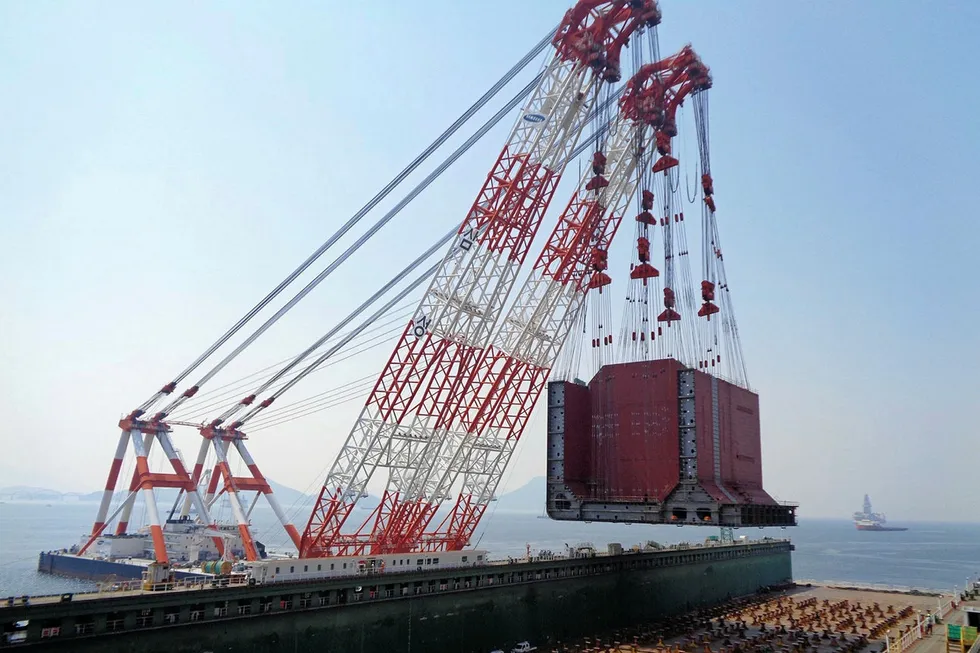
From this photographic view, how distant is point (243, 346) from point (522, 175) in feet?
99.0

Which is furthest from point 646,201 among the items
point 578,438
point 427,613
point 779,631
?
point 779,631

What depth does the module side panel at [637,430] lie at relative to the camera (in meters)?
48.6

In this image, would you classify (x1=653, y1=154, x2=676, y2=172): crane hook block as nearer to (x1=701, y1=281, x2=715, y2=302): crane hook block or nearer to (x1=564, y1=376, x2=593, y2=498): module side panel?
(x1=701, y1=281, x2=715, y2=302): crane hook block

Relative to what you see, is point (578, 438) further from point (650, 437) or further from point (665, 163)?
point (665, 163)

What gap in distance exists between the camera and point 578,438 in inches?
2099

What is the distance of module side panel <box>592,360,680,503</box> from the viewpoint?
1914 inches

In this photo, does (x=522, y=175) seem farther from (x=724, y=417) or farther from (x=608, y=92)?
(x=724, y=417)

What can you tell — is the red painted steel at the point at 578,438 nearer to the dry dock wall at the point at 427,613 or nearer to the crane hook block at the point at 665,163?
the dry dock wall at the point at 427,613

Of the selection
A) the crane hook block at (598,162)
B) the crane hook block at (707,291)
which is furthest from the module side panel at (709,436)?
the crane hook block at (598,162)

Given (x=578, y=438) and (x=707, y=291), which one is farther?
(x=578, y=438)

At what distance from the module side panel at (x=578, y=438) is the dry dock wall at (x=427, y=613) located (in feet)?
25.6

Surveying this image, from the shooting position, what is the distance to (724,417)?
51.0 metres

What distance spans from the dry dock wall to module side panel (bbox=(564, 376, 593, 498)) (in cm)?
780

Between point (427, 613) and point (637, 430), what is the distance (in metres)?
20.7
